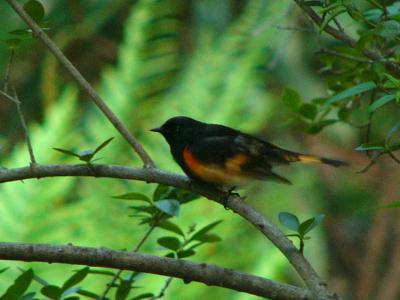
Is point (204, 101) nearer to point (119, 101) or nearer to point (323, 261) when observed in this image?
→ point (119, 101)

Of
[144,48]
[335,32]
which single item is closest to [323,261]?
[144,48]

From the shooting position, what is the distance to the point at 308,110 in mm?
1559

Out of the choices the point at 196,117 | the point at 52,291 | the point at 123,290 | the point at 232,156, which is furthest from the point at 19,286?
the point at 196,117

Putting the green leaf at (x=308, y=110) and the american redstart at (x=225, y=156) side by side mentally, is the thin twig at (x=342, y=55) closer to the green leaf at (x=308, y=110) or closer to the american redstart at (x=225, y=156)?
the green leaf at (x=308, y=110)

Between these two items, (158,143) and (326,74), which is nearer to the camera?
(326,74)

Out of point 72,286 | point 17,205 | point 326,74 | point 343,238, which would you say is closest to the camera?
point 72,286

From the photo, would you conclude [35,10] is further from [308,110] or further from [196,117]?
[196,117]

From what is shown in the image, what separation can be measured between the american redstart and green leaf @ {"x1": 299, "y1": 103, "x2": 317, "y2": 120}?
16 cm

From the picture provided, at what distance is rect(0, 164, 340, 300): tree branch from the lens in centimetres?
121

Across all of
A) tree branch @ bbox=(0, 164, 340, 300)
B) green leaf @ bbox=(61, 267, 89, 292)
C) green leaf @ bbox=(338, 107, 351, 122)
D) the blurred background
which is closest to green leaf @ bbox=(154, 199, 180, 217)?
tree branch @ bbox=(0, 164, 340, 300)

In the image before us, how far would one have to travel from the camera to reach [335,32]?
1398 mm

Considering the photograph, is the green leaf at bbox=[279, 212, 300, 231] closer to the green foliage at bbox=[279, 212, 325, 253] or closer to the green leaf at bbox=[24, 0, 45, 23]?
the green foliage at bbox=[279, 212, 325, 253]

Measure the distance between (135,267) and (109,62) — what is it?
15.0 ft

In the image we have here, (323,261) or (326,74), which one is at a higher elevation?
(323,261)
